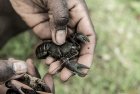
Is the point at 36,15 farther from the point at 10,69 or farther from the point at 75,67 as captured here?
the point at 10,69

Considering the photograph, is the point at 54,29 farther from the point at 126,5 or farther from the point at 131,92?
the point at 126,5

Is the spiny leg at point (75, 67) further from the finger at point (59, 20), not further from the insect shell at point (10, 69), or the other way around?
the insect shell at point (10, 69)

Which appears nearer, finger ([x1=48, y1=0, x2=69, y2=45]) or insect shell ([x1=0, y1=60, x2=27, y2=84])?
insect shell ([x1=0, y1=60, x2=27, y2=84])

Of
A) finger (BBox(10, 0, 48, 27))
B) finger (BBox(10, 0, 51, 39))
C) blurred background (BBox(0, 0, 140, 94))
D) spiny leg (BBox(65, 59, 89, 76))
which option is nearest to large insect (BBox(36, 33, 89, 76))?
spiny leg (BBox(65, 59, 89, 76))

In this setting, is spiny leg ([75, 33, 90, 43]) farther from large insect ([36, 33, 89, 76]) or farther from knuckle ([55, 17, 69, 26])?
knuckle ([55, 17, 69, 26])

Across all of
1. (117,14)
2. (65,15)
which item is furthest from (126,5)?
(65,15)

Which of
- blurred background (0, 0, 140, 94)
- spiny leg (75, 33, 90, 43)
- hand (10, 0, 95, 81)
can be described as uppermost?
hand (10, 0, 95, 81)
